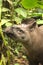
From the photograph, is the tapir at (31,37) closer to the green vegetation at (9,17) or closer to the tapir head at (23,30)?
the tapir head at (23,30)

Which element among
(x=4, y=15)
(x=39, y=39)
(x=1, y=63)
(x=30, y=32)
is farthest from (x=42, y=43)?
(x=4, y=15)

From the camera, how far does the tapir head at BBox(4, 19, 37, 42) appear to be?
2.14m

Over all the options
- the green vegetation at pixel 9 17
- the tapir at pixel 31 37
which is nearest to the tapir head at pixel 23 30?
the tapir at pixel 31 37

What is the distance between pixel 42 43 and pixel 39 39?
0.06 m

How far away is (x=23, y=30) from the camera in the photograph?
2223mm

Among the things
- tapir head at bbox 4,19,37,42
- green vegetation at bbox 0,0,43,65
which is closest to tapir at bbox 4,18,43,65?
tapir head at bbox 4,19,37,42

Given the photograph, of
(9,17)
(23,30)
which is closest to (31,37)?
(23,30)

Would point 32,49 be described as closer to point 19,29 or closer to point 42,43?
point 42,43

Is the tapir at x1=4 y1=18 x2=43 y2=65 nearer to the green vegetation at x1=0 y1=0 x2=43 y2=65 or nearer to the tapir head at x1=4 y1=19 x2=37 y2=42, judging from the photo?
the tapir head at x1=4 y1=19 x2=37 y2=42

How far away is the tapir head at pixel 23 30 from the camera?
84.1 inches

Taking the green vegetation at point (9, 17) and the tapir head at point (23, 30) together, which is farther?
the green vegetation at point (9, 17)

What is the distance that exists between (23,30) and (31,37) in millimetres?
158

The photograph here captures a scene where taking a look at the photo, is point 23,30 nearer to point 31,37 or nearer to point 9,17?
point 31,37

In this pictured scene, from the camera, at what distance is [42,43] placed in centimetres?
239
